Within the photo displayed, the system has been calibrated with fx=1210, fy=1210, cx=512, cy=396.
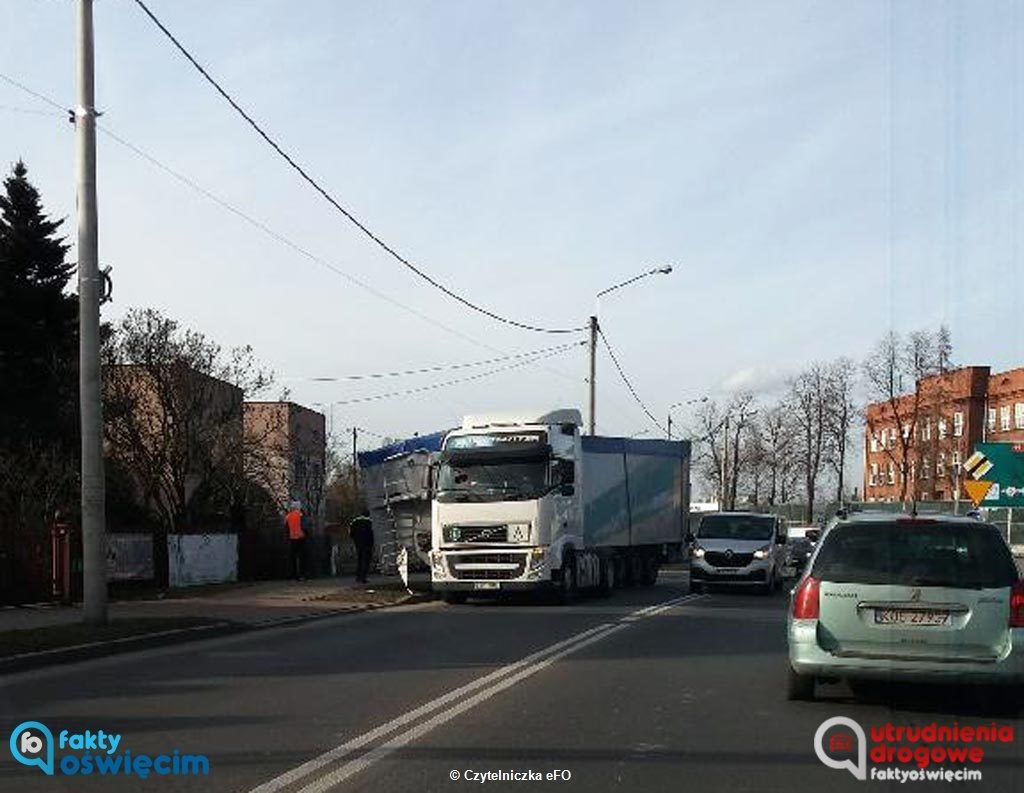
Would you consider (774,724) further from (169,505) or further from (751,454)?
(751,454)

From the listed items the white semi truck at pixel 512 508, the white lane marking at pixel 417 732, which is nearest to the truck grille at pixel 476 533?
the white semi truck at pixel 512 508

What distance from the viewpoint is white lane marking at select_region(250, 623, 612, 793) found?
7.25 meters

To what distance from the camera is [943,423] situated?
7306 centimetres

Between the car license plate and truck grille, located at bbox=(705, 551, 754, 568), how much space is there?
1718cm

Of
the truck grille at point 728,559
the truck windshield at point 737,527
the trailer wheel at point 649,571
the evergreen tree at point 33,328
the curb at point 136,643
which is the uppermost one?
the evergreen tree at point 33,328

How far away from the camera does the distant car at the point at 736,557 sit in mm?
26375

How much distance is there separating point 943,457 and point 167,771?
73.6 m

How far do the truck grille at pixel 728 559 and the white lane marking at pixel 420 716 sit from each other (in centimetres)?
1116

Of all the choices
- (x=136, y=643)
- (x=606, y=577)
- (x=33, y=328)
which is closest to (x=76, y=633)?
(x=136, y=643)

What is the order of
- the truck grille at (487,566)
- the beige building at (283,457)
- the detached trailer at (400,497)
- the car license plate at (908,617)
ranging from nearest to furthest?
the car license plate at (908,617), the truck grille at (487,566), the detached trailer at (400,497), the beige building at (283,457)

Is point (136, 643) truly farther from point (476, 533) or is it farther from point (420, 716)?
point (476, 533)

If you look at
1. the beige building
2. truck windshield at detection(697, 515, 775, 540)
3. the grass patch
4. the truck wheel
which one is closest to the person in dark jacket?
the beige building

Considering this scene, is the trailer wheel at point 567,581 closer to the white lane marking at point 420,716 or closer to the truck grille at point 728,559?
the truck grille at point 728,559

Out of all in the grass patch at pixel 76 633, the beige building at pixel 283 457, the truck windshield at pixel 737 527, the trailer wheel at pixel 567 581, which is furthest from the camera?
the beige building at pixel 283 457
